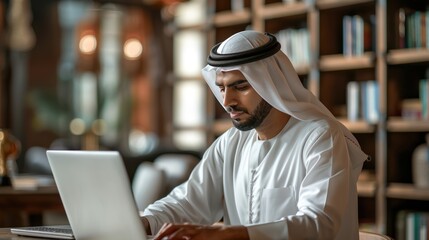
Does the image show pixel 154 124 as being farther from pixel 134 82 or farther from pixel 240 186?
pixel 240 186

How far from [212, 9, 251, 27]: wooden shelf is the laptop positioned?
4.16 meters

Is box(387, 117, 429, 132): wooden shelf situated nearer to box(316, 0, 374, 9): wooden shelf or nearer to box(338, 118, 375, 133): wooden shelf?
box(338, 118, 375, 133): wooden shelf

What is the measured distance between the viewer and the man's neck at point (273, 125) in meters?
2.58

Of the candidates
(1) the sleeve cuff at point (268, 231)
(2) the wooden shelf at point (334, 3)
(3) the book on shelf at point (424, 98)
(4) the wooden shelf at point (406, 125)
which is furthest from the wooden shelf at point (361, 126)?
(1) the sleeve cuff at point (268, 231)

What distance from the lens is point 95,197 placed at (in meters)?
2.07

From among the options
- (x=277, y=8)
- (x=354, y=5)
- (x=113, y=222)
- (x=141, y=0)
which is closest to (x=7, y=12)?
(x=141, y=0)

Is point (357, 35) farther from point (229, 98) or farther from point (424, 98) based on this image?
point (229, 98)

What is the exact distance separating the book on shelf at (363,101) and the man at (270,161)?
272cm

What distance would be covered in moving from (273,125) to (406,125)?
265 cm

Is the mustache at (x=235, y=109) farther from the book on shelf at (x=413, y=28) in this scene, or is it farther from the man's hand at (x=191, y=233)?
the book on shelf at (x=413, y=28)

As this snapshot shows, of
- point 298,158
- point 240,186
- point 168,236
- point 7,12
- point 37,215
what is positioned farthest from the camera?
point 7,12

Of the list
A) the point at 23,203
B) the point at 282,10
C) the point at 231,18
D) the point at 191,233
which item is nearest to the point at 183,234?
the point at 191,233

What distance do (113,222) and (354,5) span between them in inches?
150

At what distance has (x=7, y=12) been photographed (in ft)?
30.7
